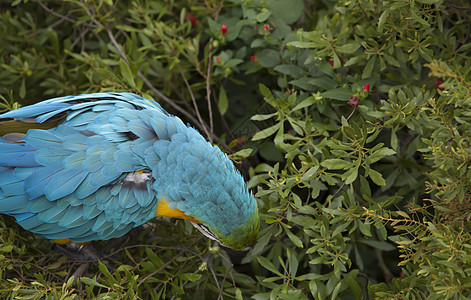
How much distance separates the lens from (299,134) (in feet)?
8.07

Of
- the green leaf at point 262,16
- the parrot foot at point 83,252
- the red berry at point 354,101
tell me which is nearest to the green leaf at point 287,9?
the green leaf at point 262,16

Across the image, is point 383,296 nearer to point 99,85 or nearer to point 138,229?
point 138,229

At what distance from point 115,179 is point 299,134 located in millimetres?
1008

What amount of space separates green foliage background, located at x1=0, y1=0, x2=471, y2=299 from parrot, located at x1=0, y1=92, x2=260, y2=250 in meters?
0.20

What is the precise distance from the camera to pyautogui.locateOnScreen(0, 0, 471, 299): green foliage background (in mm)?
2031

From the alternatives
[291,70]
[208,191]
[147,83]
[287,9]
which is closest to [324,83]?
[291,70]

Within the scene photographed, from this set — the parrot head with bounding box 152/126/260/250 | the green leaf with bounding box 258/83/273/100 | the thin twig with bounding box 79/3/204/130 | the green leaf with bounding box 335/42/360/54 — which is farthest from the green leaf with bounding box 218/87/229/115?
the green leaf with bounding box 335/42/360/54

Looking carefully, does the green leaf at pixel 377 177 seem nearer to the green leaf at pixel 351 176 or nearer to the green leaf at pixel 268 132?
the green leaf at pixel 351 176

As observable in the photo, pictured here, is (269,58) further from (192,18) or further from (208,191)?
(208,191)

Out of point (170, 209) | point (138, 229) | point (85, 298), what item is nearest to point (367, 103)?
point (170, 209)

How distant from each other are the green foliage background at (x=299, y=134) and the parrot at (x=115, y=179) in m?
0.20

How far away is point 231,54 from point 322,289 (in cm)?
157

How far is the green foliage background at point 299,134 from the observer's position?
2.03 meters

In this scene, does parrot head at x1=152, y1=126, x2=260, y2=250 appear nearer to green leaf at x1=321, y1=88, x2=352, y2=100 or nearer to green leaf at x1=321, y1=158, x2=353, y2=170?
A: green leaf at x1=321, y1=158, x2=353, y2=170
